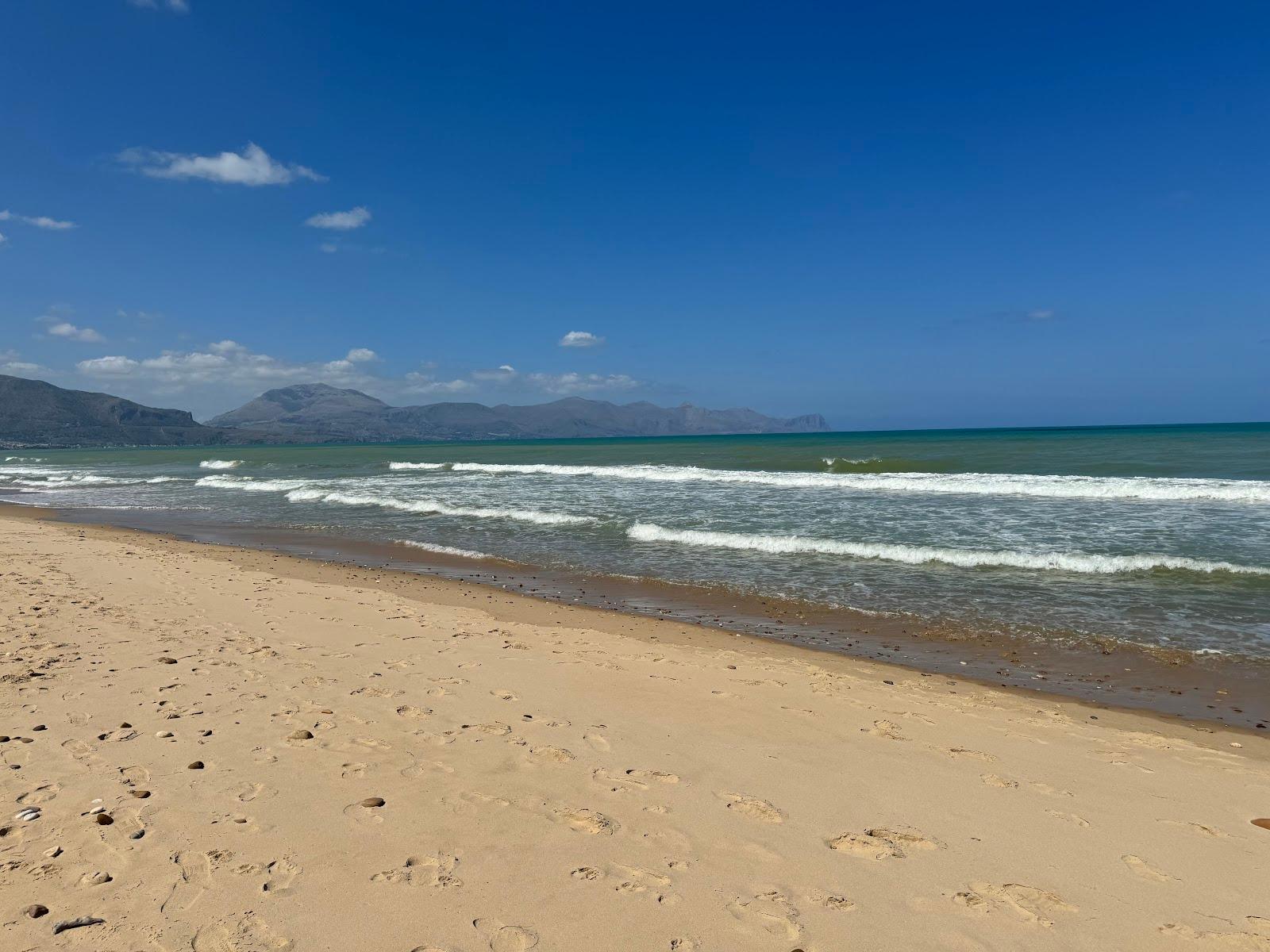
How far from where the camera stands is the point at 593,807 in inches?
147

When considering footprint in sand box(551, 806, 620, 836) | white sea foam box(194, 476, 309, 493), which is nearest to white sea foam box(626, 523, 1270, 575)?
footprint in sand box(551, 806, 620, 836)

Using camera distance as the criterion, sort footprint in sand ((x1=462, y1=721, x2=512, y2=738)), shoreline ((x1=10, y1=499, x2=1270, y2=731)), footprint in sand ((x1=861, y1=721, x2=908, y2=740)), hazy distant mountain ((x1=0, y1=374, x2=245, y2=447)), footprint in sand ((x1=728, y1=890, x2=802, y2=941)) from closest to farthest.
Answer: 1. footprint in sand ((x1=728, y1=890, x2=802, y2=941))
2. footprint in sand ((x1=462, y1=721, x2=512, y2=738))
3. footprint in sand ((x1=861, y1=721, x2=908, y2=740))
4. shoreline ((x1=10, y1=499, x2=1270, y2=731))
5. hazy distant mountain ((x1=0, y1=374, x2=245, y2=447))

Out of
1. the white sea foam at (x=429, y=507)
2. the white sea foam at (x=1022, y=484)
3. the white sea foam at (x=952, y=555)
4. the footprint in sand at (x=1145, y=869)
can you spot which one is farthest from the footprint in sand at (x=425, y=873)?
the white sea foam at (x=1022, y=484)

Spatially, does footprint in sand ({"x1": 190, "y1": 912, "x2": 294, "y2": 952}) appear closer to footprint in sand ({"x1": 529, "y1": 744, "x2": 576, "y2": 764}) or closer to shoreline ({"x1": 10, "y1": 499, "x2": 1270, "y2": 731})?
footprint in sand ({"x1": 529, "y1": 744, "x2": 576, "y2": 764})

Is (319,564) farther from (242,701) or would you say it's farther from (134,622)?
(242,701)

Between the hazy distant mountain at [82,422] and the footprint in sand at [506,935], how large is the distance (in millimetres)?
164140

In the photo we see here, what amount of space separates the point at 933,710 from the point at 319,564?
11.6 metres

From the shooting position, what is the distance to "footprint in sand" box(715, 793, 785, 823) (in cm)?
370

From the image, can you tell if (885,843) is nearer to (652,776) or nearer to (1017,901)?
(1017,901)

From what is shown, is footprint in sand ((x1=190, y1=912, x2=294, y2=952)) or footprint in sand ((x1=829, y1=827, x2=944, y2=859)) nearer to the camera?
footprint in sand ((x1=190, y1=912, x2=294, y2=952))

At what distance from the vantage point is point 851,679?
6.57m

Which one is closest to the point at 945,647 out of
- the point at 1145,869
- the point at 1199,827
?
the point at 1199,827

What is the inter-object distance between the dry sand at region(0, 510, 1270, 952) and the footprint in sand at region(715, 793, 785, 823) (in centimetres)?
2

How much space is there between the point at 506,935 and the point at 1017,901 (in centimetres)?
225
